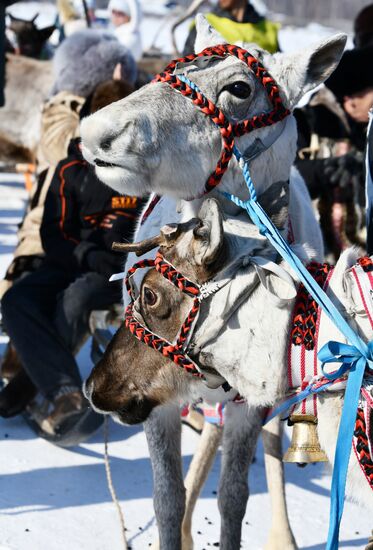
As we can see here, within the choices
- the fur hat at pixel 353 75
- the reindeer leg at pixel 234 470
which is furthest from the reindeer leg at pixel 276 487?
the fur hat at pixel 353 75

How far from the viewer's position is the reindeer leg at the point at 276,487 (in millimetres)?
3492

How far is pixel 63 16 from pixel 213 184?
12.6 meters

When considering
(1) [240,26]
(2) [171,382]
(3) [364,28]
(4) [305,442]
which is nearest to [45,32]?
(3) [364,28]

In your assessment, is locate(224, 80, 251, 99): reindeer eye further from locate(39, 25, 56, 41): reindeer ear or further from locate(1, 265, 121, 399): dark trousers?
locate(39, 25, 56, 41): reindeer ear

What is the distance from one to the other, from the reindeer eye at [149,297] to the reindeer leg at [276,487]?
1.41m

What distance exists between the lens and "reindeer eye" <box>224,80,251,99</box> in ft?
8.20

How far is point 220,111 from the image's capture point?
8.07 feet

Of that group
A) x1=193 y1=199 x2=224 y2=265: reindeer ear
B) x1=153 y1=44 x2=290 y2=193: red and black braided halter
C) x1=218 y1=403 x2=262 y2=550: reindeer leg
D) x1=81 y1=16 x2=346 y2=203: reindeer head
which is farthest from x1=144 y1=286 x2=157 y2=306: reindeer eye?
x1=218 y1=403 x2=262 y2=550: reindeer leg

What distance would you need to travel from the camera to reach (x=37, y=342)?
4379 mm

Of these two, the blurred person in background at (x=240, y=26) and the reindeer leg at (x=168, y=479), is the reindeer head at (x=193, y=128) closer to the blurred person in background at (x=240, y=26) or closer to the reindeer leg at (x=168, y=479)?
the reindeer leg at (x=168, y=479)

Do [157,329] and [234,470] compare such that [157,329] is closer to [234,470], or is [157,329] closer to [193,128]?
[193,128]

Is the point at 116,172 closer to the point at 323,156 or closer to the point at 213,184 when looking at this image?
the point at 213,184

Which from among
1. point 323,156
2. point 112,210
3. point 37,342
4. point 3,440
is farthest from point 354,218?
point 3,440

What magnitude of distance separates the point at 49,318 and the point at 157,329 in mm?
2291
